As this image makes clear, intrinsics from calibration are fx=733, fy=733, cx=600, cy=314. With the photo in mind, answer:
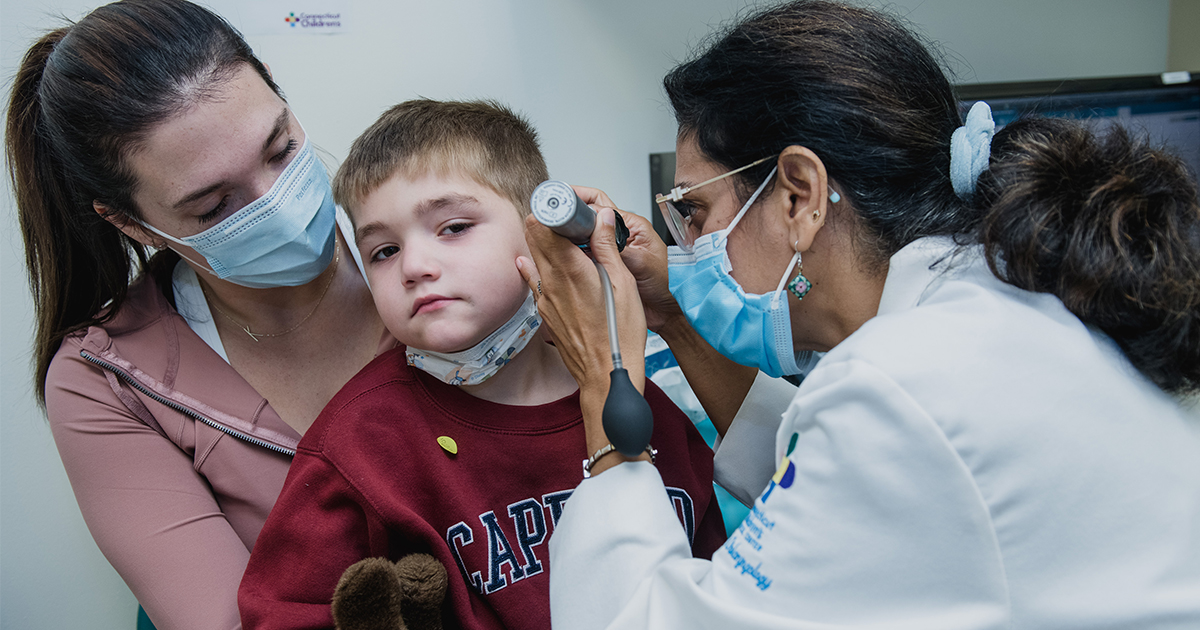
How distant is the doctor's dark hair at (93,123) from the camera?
1.13 meters

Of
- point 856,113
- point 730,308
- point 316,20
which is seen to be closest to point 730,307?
point 730,308

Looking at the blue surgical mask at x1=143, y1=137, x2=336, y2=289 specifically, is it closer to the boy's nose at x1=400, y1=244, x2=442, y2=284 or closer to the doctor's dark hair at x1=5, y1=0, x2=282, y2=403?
the doctor's dark hair at x1=5, y1=0, x2=282, y2=403

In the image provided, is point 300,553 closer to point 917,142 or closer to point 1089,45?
point 917,142

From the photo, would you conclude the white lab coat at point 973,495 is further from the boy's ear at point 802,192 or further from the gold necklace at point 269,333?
the gold necklace at point 269,333

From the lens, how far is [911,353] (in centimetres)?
74

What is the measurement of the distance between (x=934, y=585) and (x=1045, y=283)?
0.36 meters

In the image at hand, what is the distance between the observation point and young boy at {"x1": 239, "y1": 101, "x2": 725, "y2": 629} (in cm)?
102

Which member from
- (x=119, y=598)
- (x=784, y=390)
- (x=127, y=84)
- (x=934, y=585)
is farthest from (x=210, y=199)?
(x=119, y=598)

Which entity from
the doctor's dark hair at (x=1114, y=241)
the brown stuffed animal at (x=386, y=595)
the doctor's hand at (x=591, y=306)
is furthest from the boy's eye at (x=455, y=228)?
the doctor's dark hair at (x=1114, y=241)

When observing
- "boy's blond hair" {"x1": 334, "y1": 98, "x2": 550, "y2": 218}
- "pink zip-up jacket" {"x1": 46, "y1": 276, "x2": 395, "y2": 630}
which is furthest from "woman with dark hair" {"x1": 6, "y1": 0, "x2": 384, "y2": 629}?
"boy's blond hair" {"x1": 334, "y1": 98, "x2": 550, "y2": 218}

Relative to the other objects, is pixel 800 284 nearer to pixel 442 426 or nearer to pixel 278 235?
pixel 442 426

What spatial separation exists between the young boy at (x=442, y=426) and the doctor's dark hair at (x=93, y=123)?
29cm

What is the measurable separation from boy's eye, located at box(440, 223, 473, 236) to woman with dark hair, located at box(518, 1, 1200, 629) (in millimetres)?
155

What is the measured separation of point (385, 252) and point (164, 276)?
1.84 feet
